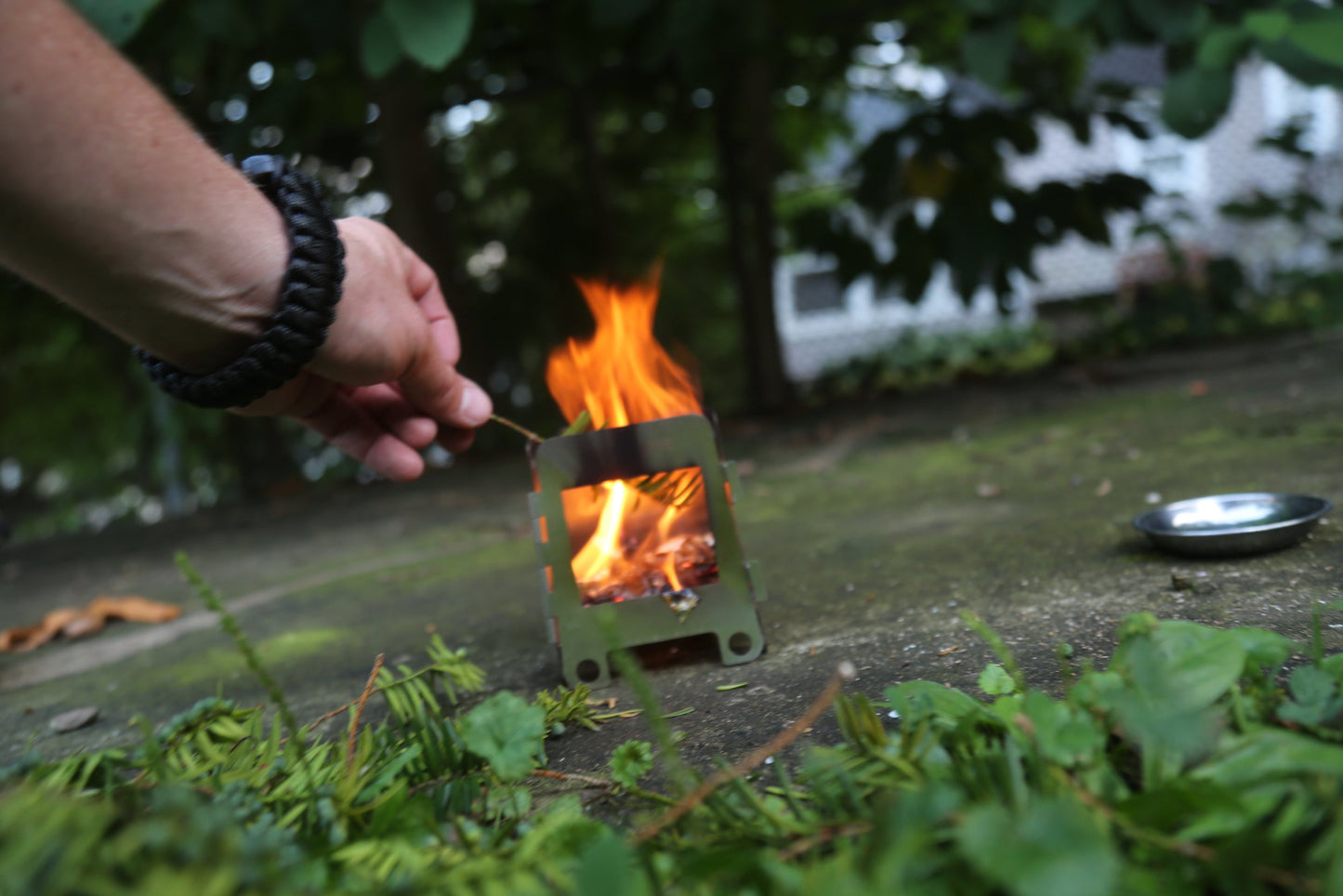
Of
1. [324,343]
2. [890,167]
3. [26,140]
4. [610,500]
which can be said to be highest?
[890,167]

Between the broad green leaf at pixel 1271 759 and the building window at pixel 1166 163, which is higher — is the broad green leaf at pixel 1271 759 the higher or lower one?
the lower one

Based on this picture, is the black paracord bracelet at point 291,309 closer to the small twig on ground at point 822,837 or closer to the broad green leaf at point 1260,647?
the small twig on ground at point 822,837

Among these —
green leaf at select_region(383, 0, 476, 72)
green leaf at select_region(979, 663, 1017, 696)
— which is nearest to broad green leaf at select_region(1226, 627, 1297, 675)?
green leaf at select_region(979, 663, 1017, 696)

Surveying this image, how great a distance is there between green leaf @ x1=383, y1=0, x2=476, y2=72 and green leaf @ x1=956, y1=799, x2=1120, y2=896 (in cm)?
259

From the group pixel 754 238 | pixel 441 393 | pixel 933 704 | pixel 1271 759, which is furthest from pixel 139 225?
pixel 754 238

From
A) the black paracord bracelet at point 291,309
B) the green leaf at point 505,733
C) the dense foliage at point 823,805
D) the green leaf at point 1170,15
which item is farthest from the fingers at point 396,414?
the green leaf at point 1170,15

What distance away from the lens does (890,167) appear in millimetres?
5539

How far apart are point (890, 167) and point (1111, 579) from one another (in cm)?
430

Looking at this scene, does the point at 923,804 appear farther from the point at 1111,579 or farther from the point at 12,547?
the point at 12,547

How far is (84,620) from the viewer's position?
266 centimetres

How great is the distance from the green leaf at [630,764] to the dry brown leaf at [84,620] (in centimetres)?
214

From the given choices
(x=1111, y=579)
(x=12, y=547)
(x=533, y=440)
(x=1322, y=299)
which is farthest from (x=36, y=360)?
(x=1322, y=299)

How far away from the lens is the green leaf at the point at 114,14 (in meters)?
2.28

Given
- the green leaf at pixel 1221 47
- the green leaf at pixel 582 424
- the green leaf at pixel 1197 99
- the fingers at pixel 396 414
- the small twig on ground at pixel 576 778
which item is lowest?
the small twig on ground at pixel 576 778
